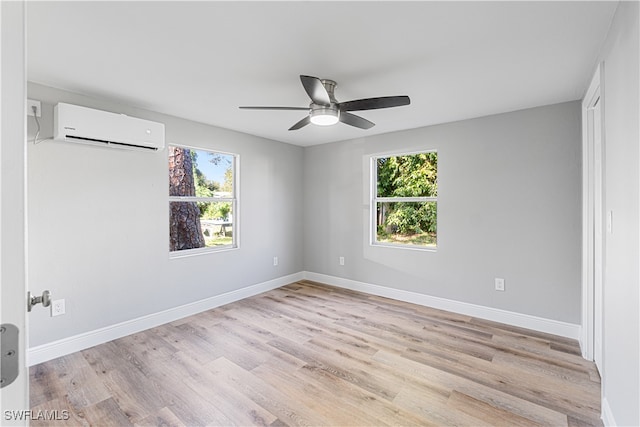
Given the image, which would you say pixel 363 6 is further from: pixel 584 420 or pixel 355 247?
pixel 355 247

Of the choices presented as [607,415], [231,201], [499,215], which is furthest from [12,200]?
[499,215]

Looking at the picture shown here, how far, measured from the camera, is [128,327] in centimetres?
298

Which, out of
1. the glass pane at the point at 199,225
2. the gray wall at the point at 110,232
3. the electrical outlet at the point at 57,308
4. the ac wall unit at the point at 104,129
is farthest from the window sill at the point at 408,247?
the electrical outlet at the point at 57,308

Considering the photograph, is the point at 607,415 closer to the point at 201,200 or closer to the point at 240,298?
the point at 240,298

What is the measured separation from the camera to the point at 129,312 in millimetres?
3012

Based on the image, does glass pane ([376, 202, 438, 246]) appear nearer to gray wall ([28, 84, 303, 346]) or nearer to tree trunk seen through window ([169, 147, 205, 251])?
gray wall ([28, 84, 303, 346])

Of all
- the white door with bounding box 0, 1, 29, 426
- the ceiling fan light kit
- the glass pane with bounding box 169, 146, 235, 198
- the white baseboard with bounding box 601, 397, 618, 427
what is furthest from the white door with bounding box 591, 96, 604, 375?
the glass pane with bounding box 169, 146, 235, 198

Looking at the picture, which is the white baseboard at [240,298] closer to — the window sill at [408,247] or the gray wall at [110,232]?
the gray wall at [110,232]

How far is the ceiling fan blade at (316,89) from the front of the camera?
1.87 meters

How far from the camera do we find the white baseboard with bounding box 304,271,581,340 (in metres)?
2.96

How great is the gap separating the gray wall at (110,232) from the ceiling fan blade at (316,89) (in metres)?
2.00

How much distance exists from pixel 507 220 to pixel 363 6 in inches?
107

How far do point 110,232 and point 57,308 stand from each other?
74 cm

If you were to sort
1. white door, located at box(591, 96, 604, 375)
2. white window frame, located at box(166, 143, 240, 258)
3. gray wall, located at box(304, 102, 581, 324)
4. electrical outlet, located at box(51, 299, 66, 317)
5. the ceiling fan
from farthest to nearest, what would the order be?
white window frame, located at box(166, 143, 240, 258) → gray wall, located at box(304, 102, 581, 324) → electrical outlet, located at box(51, 299, 66, 317) → white door, located at box(591, 96, 604, 375) → the ceiling fan
